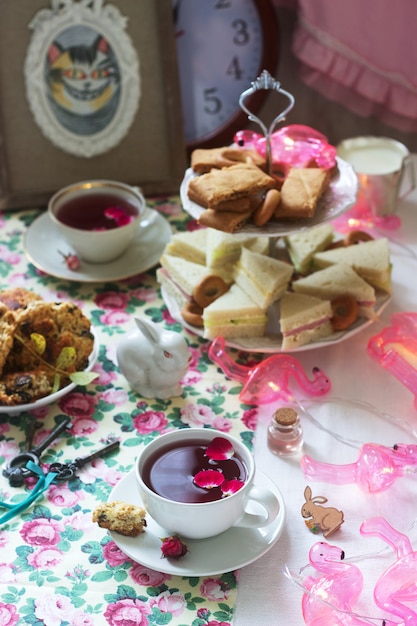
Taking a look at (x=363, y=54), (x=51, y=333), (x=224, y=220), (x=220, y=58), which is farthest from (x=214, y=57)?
(x=51, y=333)

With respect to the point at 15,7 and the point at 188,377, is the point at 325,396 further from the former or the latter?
the point at 15,7

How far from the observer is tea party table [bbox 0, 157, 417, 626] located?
105 cm

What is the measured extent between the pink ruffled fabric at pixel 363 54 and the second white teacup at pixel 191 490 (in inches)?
45.5

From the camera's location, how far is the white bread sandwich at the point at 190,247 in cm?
160

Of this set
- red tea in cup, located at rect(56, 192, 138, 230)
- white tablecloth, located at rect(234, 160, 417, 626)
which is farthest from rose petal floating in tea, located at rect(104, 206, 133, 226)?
white tablecloth, located at rect(234, 160, 417, 626)

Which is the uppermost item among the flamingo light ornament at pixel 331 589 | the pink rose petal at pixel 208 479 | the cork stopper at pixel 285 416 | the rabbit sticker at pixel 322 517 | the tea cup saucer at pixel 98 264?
the pink rose petal at pixel 208 479

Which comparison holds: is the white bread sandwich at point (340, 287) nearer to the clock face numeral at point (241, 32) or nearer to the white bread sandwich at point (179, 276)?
the white bread sandwich at point (179, 276)

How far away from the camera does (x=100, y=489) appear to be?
Answer: 1215mm

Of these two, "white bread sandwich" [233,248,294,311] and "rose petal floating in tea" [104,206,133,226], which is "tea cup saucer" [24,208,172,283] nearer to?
"rose petal floating in tea" [104,206,133,226]

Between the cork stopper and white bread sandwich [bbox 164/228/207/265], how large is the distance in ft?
1.41

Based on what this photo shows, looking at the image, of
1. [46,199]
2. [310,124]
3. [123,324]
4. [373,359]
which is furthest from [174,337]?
[310,124]

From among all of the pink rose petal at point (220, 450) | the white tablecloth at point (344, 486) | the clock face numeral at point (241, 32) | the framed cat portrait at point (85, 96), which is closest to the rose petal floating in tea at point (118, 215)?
the framed cat portrait at point (85, 96)

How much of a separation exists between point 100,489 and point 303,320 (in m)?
0.44

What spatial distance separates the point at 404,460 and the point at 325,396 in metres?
0.20
